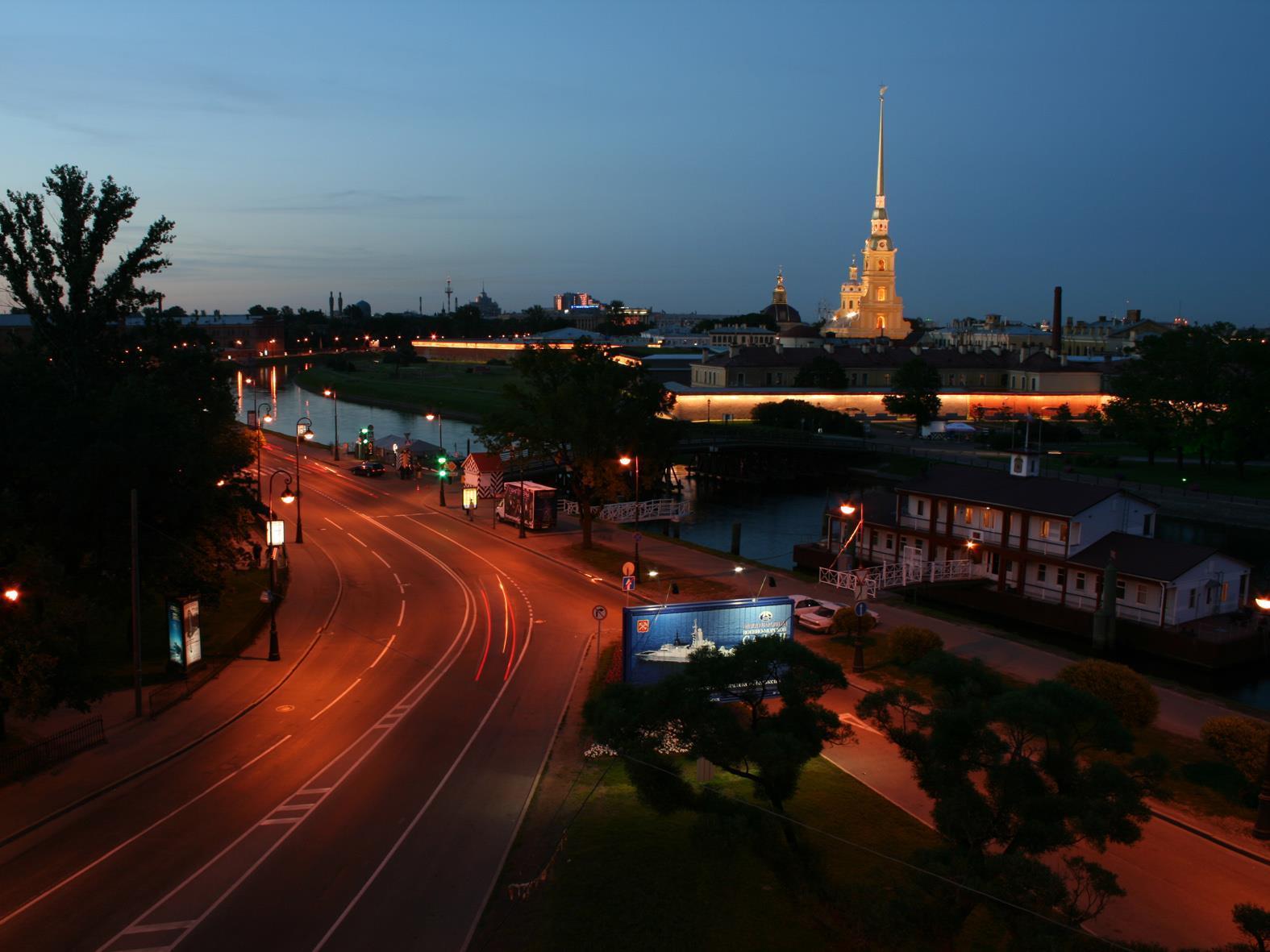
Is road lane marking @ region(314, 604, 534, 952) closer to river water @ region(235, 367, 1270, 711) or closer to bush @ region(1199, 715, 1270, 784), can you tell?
bush @ region(1199, 715, 1270, 784)

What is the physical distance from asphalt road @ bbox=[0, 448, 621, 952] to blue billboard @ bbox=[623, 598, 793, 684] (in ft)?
→ 8.62

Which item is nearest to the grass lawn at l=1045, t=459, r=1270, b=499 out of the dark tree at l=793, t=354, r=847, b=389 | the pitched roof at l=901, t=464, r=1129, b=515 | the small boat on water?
the pitched roof at l=901, t=464, r=1129, b=515

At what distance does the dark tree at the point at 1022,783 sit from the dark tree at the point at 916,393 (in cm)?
10191

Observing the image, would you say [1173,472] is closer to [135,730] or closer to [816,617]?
[816,617]

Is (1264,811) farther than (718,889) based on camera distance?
Yes

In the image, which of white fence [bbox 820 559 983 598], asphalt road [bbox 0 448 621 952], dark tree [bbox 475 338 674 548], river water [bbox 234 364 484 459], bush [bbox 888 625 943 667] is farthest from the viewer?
river water [bbox 234 364 484 459]

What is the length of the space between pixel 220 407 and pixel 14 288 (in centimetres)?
1146

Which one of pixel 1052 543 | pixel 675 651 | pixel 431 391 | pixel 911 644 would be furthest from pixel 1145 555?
pixel 431 391

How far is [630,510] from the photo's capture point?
6000 centimetres

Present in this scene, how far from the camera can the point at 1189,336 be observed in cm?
9019

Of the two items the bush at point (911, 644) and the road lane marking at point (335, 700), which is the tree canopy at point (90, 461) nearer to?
the road lane marking at point (335, 700)

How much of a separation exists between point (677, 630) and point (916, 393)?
3771 inches

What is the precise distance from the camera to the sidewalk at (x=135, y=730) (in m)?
20.0

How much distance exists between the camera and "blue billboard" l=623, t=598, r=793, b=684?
25.3m
